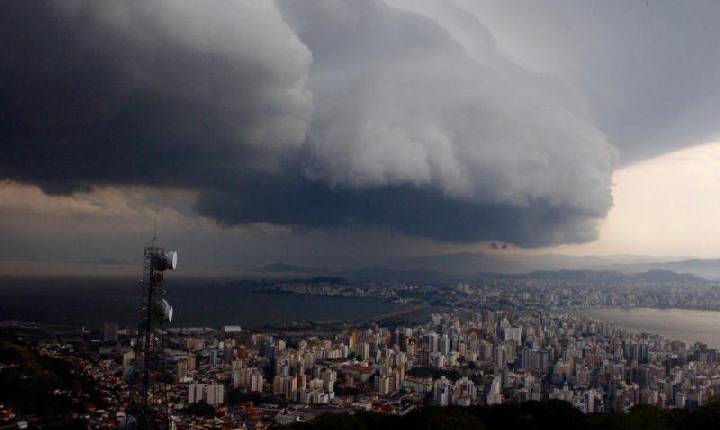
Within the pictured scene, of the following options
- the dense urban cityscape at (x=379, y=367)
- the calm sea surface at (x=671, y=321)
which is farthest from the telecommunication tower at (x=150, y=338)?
the calm sea surface at (x=671, y=321)

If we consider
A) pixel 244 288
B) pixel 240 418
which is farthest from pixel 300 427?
→ pixel 244 288

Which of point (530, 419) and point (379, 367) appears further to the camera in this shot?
point (379, 367)

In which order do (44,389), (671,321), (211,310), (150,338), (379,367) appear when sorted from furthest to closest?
1. (211,310)
2. (671,321)
3. (379,367)
4. (44,389)
5. (150,338)

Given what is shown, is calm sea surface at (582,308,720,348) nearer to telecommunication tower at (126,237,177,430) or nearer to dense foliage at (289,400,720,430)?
dense foliage at (289,400,720,430)

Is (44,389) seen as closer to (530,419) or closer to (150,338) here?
(150,338)

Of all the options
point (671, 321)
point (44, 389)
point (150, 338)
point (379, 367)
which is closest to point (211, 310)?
point (379, 367)

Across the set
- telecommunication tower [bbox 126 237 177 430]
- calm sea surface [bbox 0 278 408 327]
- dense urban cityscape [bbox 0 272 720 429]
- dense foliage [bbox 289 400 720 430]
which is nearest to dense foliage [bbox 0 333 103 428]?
dense urban cityscape [bbox 0 272 720 429]

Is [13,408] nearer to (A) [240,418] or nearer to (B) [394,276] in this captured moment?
(A) [240,418]
